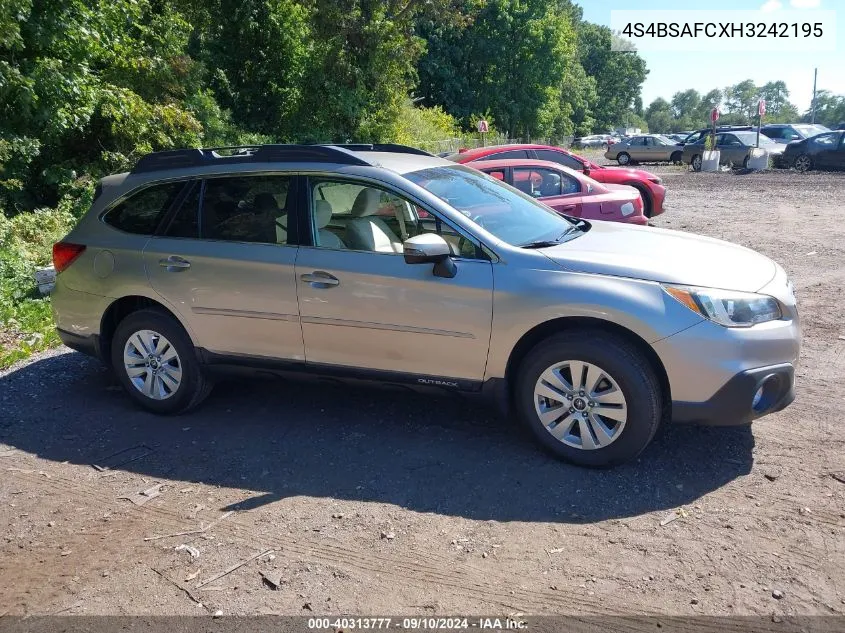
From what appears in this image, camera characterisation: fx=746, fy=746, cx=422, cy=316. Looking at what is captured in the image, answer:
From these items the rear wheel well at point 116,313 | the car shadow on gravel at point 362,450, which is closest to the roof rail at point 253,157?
the rear wheel well at point 116,313

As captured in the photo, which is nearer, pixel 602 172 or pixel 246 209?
pixel 246 209

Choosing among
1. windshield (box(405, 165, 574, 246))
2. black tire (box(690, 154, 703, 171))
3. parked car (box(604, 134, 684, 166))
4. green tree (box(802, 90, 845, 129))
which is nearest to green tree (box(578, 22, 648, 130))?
green tree (box(802, 90, 845, 129))

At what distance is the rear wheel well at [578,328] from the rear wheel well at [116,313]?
250 centimetres

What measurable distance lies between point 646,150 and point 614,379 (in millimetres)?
34239

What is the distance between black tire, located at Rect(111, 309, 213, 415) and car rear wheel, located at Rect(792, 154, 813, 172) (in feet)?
83.4

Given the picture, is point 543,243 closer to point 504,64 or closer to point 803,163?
point 803,163

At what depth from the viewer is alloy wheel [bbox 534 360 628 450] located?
4129 mm

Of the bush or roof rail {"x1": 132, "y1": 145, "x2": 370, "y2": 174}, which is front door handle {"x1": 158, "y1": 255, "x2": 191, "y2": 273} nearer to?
roof rail {"x1": 132, "y1": 145, "x2": 370, "y2": 174}

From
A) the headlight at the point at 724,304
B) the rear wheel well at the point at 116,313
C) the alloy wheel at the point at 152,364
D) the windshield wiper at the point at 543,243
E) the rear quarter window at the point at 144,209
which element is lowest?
the alloy wheel at the point at 152,364

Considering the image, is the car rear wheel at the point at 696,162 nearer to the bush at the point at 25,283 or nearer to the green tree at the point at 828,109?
the bush at the point at 25,283

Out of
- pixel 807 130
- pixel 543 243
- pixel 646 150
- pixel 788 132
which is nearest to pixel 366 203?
pixel 543 243

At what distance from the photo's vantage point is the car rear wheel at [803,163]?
25.3 m

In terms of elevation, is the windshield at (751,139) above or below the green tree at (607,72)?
below

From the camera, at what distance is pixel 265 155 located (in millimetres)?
5156
